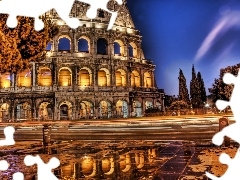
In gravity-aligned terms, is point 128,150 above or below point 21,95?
below

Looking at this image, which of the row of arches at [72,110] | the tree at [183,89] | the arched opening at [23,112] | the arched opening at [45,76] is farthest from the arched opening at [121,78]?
the arched opening at [23,112]

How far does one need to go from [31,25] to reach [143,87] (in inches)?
1386

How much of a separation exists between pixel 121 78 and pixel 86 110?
7853 mm

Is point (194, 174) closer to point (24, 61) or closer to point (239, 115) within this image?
point (239, 115)

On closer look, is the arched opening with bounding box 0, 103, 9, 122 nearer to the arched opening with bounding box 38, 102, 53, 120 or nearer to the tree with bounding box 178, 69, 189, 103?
the arched opening with bounding box 38, 102, 53, 120

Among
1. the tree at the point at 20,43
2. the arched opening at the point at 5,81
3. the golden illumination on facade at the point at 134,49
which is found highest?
the golden illumination on facade at the point at 134,49

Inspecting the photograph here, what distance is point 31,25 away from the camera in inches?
589

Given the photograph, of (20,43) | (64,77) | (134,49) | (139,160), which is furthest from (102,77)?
(139,160)

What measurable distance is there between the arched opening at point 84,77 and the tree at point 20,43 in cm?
2947

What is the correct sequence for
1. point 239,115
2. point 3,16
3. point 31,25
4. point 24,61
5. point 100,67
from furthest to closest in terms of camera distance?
point 100,67 < point 24,61 < point 31,25 < point 3,16 < point 239,115

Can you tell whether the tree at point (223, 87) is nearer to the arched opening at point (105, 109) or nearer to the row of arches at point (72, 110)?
the row of arches at point (72, 110)

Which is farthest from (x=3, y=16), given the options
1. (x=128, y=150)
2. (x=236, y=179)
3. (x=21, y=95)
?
(x=21, y=95)

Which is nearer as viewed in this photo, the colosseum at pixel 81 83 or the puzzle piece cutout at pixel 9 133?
the puzzle piece cutout at pixel 9 133

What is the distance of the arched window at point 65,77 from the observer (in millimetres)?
45653
